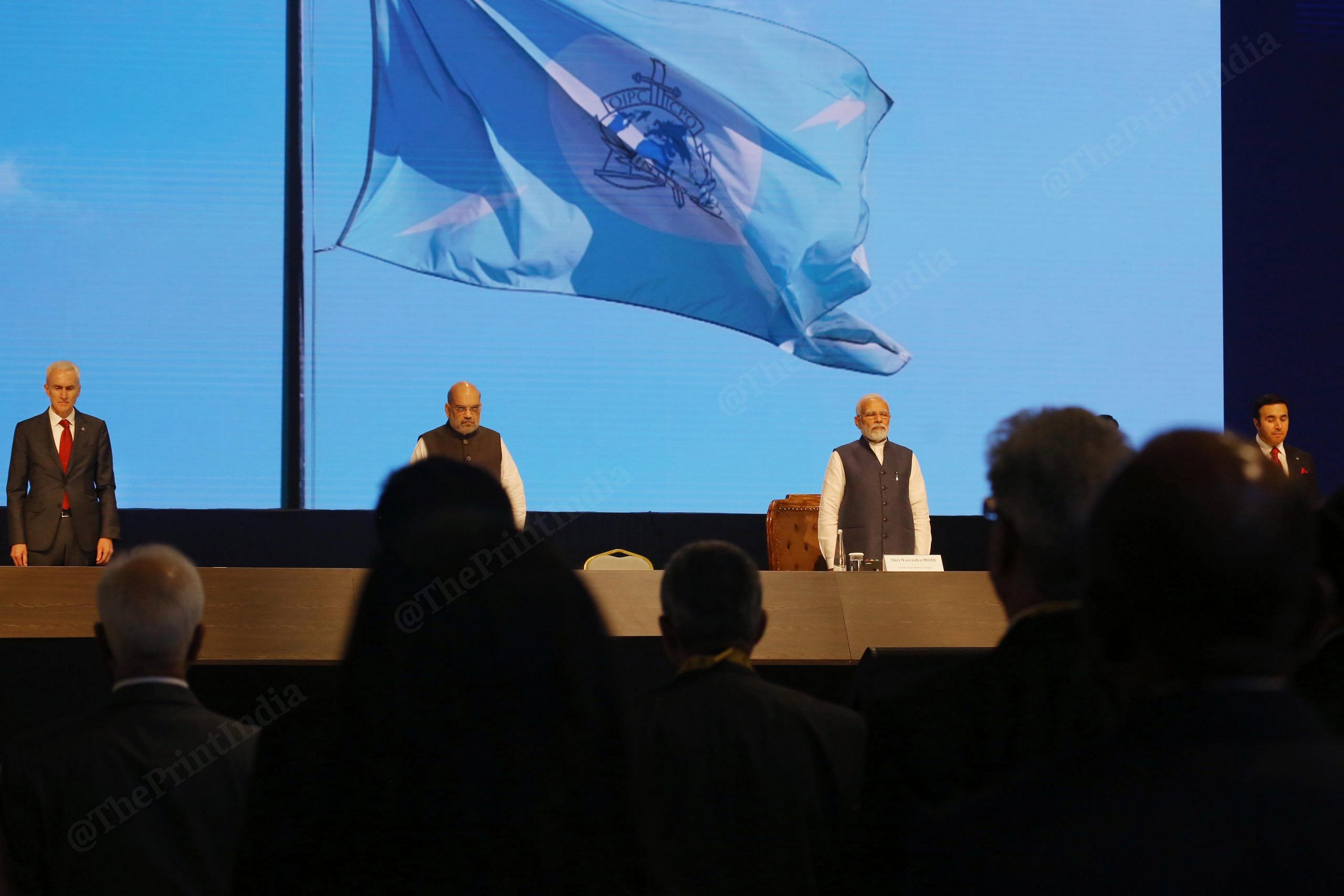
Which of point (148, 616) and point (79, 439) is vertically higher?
point (79, 439)

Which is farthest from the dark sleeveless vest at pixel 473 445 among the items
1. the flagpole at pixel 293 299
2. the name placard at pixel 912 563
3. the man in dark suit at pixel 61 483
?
the name placard at pixel 912 563

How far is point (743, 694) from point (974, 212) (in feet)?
16.1

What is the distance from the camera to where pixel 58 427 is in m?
5.28

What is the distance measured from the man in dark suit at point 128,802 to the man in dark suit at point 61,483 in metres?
4.05

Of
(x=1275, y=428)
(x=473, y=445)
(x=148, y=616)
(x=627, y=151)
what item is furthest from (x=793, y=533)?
(x=148, y=616)

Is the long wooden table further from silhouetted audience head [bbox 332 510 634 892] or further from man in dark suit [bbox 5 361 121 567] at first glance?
silhouetted audience head [bbox 332 510 634 892]

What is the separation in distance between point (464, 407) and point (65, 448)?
67.8 inches

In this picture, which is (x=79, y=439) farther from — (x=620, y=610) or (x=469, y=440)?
(x=620, y=610)

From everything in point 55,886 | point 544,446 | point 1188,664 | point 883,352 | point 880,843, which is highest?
point 883,352

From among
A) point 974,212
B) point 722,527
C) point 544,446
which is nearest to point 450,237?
point 544,446

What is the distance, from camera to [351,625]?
0.93 meters

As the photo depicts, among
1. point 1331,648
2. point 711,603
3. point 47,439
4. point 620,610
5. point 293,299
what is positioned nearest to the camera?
point 1331,648

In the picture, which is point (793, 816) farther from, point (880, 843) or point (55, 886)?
point (55, 886)

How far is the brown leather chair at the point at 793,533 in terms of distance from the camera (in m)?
5.07
